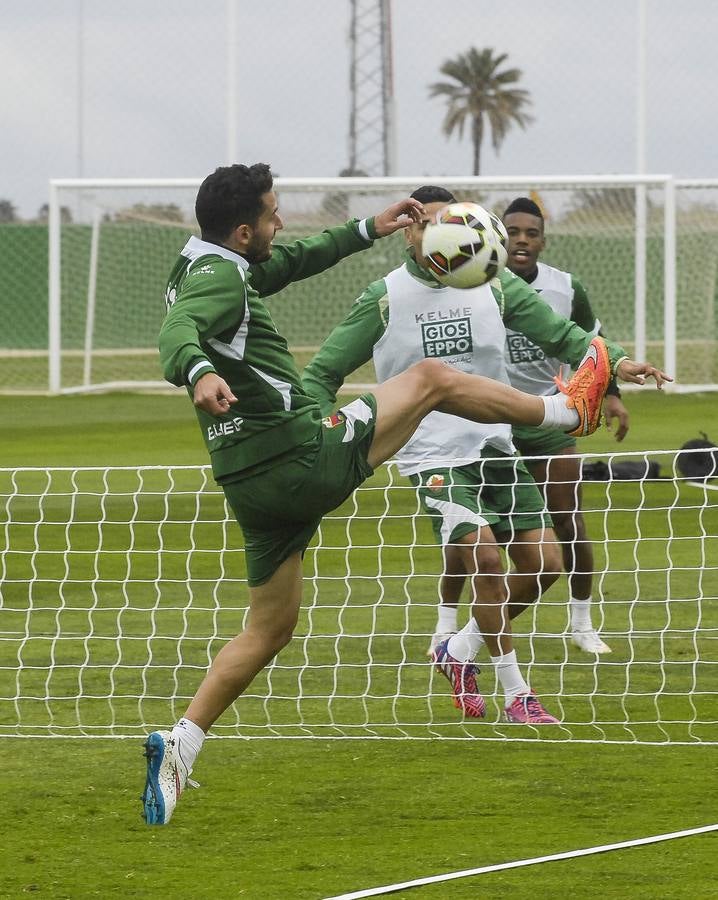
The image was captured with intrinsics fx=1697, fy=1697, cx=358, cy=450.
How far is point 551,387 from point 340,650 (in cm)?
172

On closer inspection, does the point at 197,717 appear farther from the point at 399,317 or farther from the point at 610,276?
the point at 610,276

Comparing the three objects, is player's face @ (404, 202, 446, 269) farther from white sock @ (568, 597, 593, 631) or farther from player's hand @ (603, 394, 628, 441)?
white sock @ (568, 597, 593, 631)

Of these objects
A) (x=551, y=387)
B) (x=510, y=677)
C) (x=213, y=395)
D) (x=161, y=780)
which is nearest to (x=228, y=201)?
(x=213, y=395)

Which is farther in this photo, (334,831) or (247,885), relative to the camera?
(334,831)

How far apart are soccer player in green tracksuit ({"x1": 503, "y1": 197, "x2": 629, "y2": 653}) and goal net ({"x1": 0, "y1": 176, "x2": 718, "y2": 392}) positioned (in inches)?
705

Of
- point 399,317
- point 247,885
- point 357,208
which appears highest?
point 357,208

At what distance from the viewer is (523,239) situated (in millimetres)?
8383

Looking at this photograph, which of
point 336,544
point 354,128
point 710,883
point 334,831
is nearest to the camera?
point 710,883

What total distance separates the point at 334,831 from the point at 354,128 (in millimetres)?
30236

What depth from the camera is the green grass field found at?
4.87m

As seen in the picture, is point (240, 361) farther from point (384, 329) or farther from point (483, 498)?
point (483, 498)

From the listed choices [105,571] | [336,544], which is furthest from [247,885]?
[336,544]

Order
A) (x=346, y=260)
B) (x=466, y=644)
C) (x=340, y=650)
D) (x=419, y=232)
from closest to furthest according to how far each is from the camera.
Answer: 1. (x=419, y=232)
2. (x=466, y=644)
3. (x=340, y=650)
4. (x=346, y=260)

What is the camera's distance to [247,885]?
4809mm
